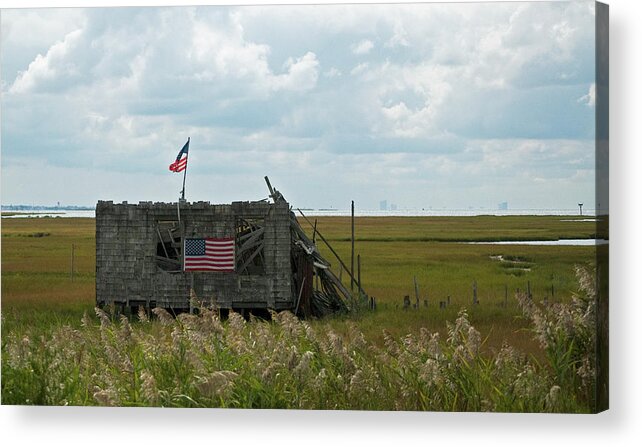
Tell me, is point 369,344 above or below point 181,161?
below

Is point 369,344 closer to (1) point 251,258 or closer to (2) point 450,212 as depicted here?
(2) point 450,212

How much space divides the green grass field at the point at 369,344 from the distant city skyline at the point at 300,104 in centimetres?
47

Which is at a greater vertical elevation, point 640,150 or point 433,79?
point 433,79

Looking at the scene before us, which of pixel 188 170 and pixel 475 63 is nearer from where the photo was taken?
pixel 475 63

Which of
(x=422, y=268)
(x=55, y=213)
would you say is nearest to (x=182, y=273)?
(x=55, y=213)

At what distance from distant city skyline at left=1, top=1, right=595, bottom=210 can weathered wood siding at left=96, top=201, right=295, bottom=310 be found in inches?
36.0

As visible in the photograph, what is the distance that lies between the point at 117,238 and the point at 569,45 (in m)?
6.27

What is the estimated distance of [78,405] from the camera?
30.2 feet

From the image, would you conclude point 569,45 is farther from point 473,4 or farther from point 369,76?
point 369,76

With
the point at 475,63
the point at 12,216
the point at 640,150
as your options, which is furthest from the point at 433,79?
the point at 12,216

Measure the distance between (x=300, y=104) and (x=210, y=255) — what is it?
2.56m

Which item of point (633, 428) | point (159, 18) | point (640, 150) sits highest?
point (159, 18)

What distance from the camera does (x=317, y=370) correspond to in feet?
29.6

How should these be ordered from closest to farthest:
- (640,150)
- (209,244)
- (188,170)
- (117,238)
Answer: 1. (640,150)
2. (188,170)
3. (209,244)
4. (117,238)
